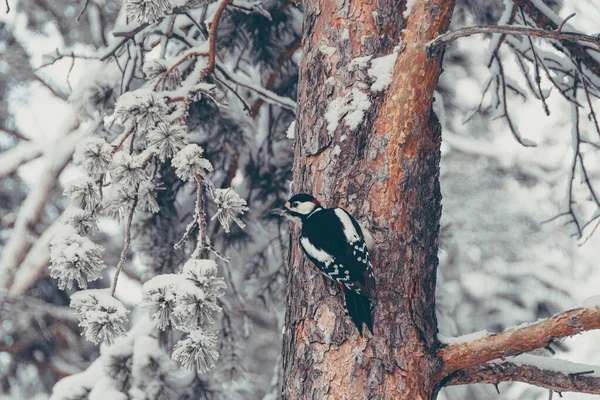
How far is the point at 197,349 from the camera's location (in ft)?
6.65

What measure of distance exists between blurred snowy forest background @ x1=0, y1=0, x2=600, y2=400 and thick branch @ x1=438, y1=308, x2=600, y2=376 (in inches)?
28.5

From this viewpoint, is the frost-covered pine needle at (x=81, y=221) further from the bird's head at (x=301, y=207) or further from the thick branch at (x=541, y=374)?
the thick branch at (x=541, y=374)

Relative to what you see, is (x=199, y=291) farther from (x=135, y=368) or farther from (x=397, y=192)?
(x=135, y=368)

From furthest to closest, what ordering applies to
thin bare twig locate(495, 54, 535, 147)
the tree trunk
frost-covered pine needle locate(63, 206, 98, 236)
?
1. thin bare twig locate(495, 54, 535, 147)
2. frost-covered pine needle locate(63, 206, 98, 236)
3. the tree trunk

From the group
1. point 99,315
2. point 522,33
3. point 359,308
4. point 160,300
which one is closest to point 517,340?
point 359,308

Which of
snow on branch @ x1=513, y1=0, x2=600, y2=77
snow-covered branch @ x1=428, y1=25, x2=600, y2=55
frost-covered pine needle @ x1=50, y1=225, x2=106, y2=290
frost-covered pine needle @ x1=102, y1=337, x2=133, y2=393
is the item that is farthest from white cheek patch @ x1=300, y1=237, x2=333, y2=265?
snow on branch @ x1=513, y1=0, x2=600, y2=77

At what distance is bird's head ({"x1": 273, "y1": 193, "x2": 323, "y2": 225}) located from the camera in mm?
2262

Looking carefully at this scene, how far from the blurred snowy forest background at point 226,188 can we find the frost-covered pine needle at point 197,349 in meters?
0.10

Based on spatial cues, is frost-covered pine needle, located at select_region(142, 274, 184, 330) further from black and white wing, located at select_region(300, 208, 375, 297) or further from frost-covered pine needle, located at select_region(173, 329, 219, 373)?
black and white wing, located at select_region(300, 208, 375, 297)

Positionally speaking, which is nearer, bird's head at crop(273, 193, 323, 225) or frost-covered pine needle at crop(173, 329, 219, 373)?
frost-covered pine needle at crop(173, 329, 219, 373)

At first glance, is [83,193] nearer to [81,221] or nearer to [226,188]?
[81,221]

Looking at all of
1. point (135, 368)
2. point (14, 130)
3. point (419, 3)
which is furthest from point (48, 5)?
point (419, 3)

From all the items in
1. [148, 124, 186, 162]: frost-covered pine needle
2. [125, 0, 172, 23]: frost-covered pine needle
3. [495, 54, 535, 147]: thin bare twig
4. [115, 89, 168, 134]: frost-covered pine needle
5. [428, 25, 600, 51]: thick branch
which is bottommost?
[148, 124, 186, 162]: frost-covered pine needle

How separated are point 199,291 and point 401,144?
2.57ft
